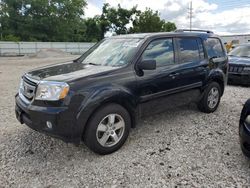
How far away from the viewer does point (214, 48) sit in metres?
5.32

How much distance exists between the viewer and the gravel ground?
293 cm

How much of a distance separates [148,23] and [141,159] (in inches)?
1829

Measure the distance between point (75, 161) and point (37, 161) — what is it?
530 millimetres

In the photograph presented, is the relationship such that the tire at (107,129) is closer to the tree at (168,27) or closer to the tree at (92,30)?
the tree at (92,30)

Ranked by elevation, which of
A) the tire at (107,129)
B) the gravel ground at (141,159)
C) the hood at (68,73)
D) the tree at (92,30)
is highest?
the tree at (92,30)

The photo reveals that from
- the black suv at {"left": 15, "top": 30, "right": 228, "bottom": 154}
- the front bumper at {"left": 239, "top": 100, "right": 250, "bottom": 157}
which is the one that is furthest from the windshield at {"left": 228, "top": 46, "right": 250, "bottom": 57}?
the front bumper at {"left": 239, "top": 100, "right": 250, "bottom": 157}

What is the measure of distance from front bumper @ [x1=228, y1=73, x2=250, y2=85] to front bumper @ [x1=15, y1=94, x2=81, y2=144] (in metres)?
6.67

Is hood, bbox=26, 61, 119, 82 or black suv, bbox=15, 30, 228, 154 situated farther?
hood, bbox=26, 61, 119, 82

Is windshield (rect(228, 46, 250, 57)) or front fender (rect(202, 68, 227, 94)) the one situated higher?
windshield (rect(228, 46, 250, 57))

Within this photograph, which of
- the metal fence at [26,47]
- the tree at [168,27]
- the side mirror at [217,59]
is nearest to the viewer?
the side mirror at [217,59]

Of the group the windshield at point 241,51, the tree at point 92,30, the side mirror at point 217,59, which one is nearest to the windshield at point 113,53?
the side mirror at point 217,59

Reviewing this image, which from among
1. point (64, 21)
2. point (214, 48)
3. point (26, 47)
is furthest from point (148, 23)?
point (214, 48)

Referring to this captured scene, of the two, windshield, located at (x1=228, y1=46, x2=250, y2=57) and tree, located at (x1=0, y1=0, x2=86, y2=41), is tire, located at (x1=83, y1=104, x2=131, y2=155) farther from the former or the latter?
tree, located at (x1=0, y1=0, x2=86, y2=41)

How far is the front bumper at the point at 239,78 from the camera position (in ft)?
26.0
